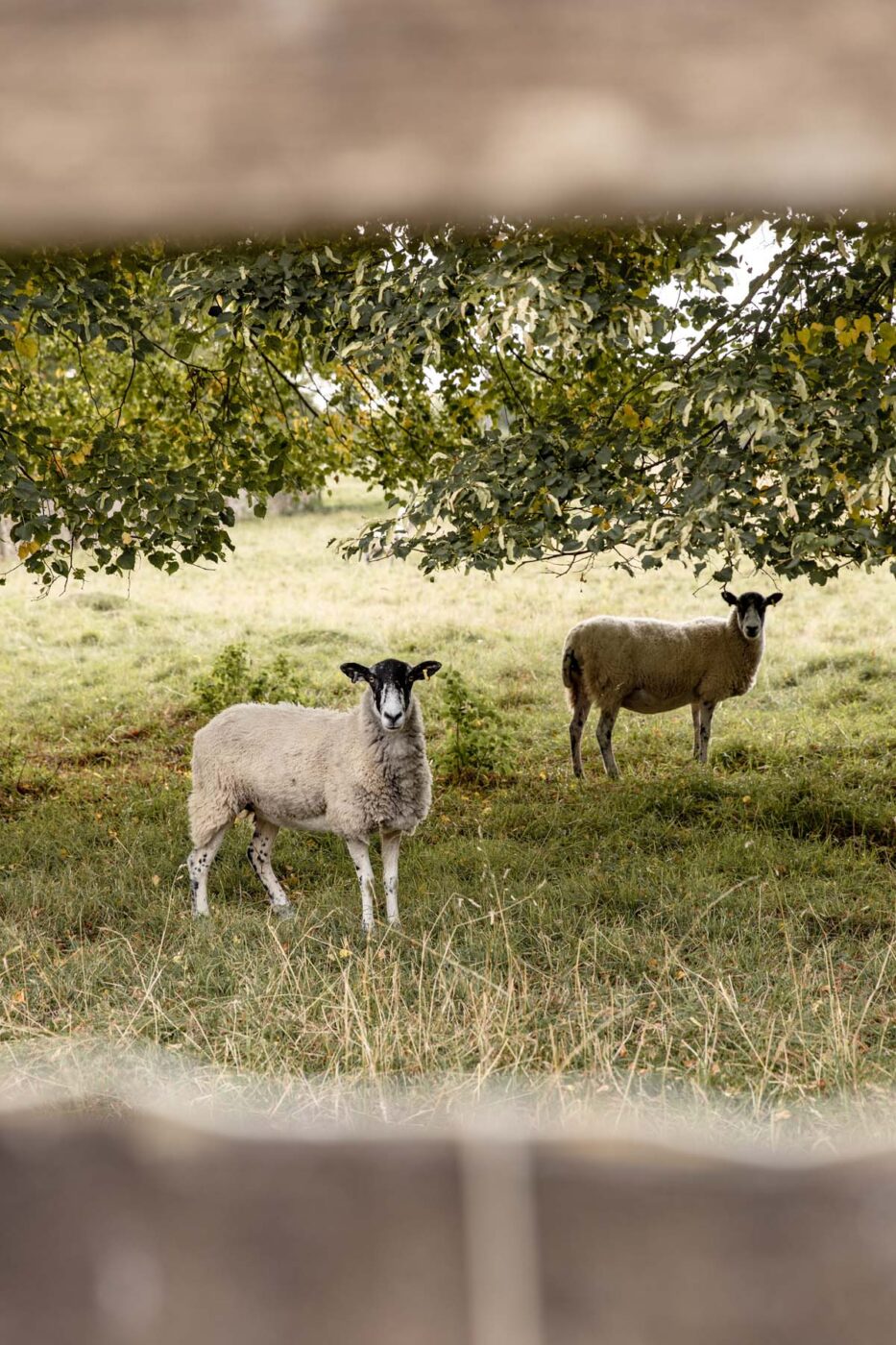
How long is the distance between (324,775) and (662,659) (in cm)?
561

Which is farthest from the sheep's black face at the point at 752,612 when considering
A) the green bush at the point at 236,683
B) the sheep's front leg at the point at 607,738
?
the green bush at the point at 236,683

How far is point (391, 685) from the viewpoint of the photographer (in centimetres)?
604

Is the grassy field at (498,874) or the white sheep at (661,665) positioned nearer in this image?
the grassy field at (498,874)

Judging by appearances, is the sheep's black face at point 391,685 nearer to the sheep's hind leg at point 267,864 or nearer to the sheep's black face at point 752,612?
the sheep's hind leg at point 267,864

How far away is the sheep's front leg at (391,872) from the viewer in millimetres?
6254

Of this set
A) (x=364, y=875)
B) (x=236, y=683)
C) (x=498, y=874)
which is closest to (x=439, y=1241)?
(x=364, y=875)

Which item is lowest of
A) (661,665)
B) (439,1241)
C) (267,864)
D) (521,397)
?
(267,864)

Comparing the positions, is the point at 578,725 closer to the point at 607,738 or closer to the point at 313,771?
the point at 607,738

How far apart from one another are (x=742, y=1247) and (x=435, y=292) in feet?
14.2

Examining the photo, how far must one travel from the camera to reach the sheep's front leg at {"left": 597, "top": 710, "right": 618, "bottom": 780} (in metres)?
10.9

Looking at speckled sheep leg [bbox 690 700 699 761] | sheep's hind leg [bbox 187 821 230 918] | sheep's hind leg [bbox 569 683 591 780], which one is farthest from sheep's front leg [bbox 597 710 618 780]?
sheep's hind leg [bbox 187 821 230 918]

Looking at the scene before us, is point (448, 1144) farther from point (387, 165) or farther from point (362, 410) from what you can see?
point (362, 410)

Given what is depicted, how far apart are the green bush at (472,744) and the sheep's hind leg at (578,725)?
688 millimetres

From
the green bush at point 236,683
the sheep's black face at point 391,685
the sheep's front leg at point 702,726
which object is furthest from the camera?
the green bush at point 236,683
